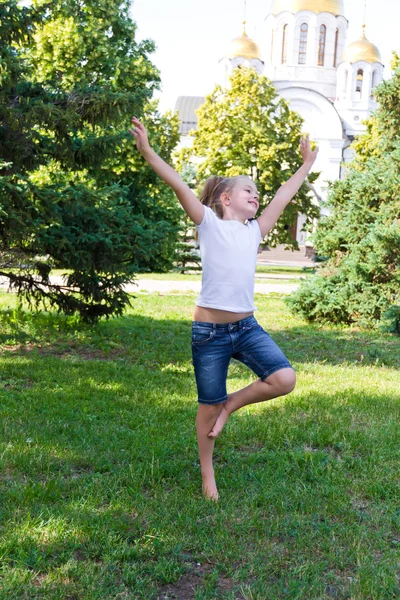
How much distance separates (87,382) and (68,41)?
15599 mm

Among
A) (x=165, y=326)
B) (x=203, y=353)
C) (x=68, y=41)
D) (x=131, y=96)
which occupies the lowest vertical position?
(x=165, y=326)

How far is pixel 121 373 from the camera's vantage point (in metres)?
7.32

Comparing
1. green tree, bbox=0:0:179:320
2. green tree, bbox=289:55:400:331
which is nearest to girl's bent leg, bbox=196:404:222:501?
green tree, bbox=0:0:179:320

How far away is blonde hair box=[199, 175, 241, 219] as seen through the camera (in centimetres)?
397

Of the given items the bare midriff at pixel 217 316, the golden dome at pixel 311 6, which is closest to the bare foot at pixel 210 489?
the bare midriff at pixel 217 316

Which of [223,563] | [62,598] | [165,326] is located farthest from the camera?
[165,326]

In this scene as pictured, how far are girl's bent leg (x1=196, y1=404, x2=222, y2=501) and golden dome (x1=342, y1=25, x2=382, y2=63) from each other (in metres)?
65.7

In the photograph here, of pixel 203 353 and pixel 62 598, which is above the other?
pixel 203 353

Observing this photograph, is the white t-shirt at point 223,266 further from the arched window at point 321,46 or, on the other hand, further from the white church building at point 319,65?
the arched window at point 321,46

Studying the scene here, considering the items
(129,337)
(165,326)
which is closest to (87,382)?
(129,337)

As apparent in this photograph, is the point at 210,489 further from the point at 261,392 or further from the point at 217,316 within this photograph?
the point at 217,316

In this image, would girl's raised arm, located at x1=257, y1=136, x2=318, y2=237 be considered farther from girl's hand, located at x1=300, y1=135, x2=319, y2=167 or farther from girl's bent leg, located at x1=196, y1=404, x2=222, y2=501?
girl's bent leg, located at x1=196, y1=404, x2=222, y2=501

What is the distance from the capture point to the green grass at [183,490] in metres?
2.99

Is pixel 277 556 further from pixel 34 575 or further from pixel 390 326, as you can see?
pixel 390 326
